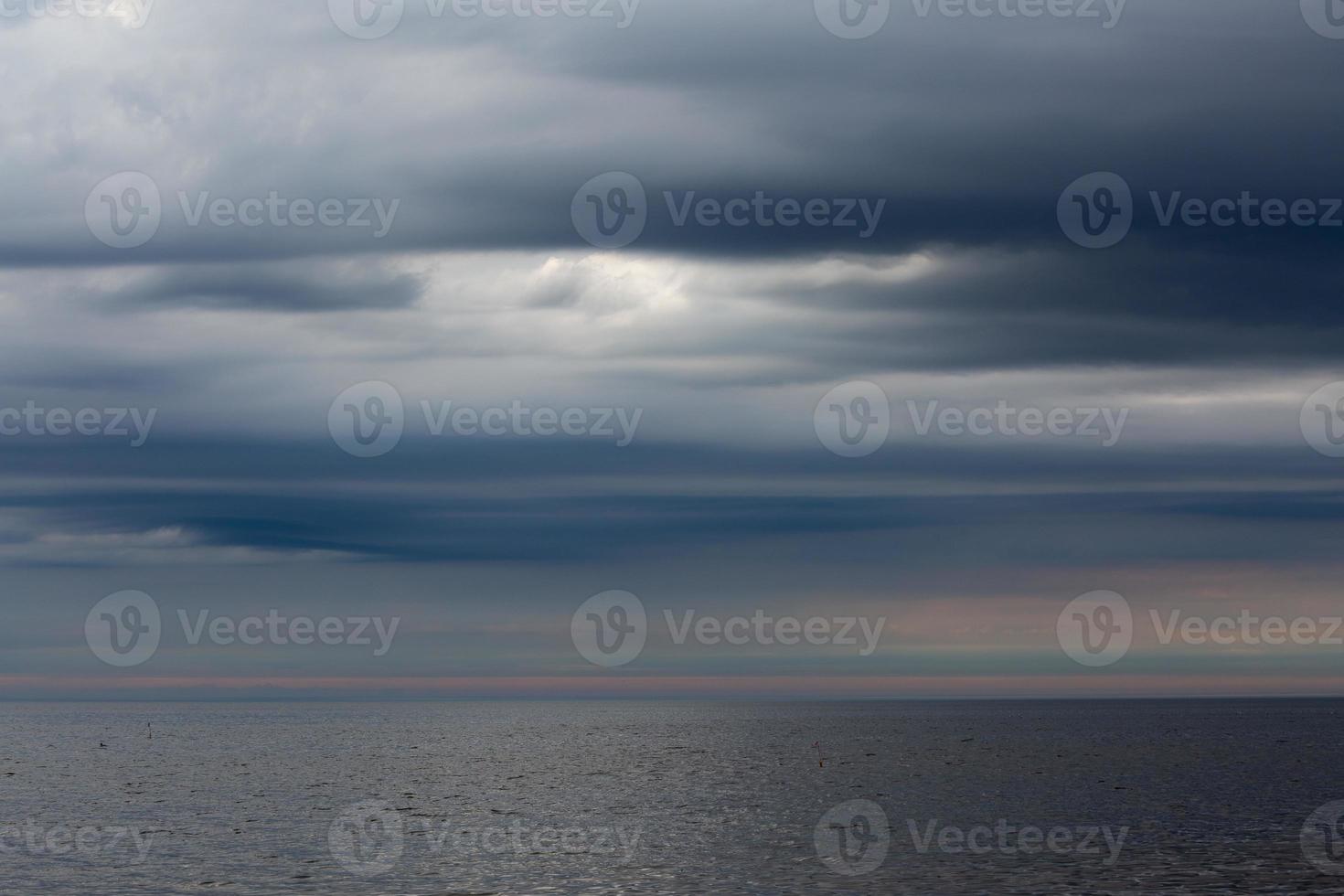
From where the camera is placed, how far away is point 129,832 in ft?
311

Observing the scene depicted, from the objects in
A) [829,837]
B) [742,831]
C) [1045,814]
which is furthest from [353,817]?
[1045,814]

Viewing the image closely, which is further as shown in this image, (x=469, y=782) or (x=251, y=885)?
(x=469, y=782)

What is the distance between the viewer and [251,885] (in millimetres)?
70750

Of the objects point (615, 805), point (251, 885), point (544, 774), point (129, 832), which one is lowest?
point (251, 885)

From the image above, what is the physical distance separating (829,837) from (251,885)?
122 ft

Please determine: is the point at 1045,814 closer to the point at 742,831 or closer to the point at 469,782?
the point at 742,831

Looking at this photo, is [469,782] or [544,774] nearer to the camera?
[469,782]

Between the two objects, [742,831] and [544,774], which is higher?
[544,774]

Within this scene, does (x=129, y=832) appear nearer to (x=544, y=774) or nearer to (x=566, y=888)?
(x=566, y=888)

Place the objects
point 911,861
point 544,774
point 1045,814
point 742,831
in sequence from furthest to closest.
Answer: point 544,774 < point 1045,814 < point 742,831 < point 911,861

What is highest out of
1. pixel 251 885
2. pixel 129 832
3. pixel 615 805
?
pixel 615 805

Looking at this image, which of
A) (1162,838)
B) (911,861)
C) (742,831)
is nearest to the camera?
(911,861)

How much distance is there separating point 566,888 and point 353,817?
4040cm

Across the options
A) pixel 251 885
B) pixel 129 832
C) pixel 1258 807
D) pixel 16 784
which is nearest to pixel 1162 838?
pixel 1258 807
